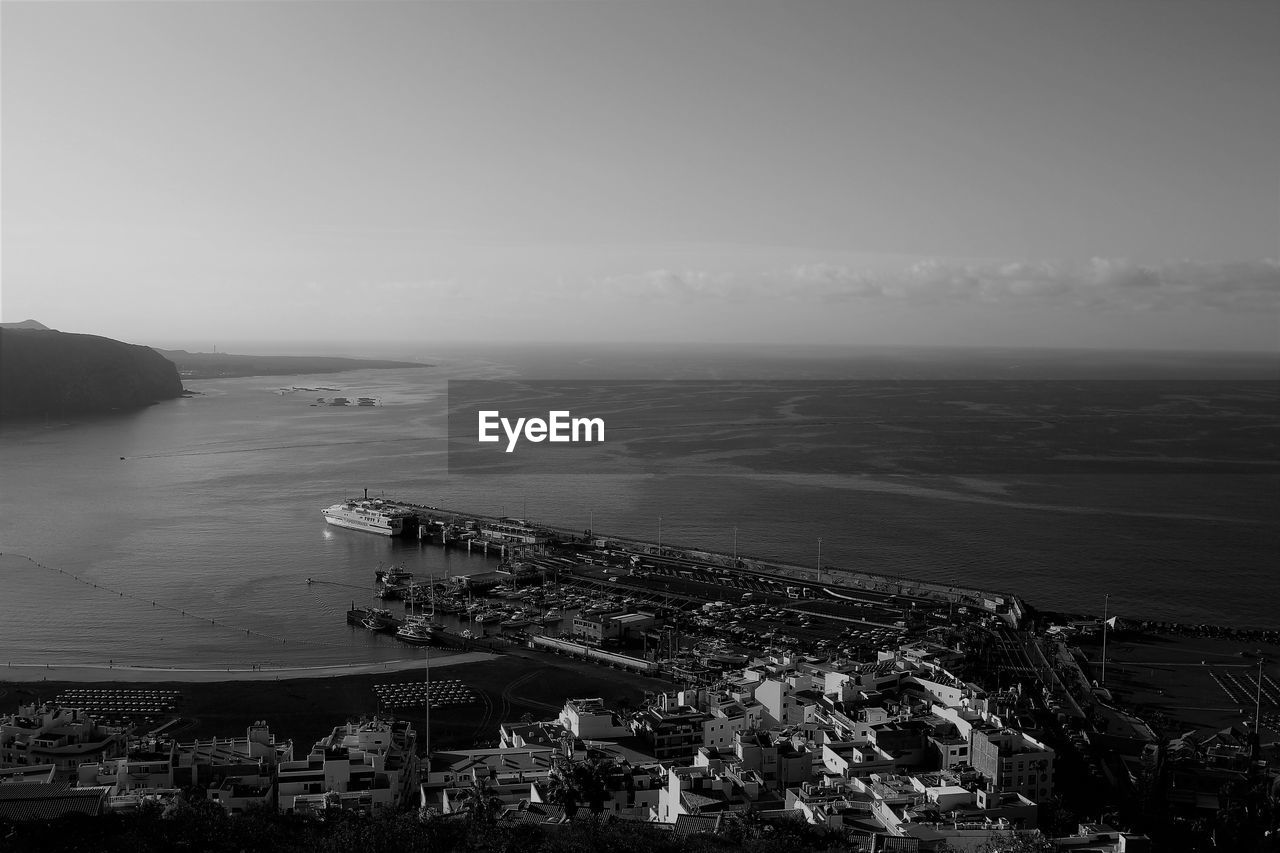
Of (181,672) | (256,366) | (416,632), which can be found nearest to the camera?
(181,672)

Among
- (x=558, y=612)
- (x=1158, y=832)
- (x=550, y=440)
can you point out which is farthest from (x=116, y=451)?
(x=1158, y=832)

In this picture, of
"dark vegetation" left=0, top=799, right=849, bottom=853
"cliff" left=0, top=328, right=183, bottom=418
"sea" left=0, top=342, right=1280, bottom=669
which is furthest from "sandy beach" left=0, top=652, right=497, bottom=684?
"cliff" left=0, top=328, right=183, bottom=418

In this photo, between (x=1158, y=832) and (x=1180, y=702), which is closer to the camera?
(x=1158, y=832)

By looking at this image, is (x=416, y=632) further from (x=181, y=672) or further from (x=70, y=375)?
(x=70, y=375)

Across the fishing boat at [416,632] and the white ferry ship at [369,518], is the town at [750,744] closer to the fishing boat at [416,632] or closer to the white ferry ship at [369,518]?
the fishing boat at [416,632]

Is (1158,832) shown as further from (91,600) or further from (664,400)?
(664,400)

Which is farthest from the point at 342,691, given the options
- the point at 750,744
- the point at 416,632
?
the point at 750,744
